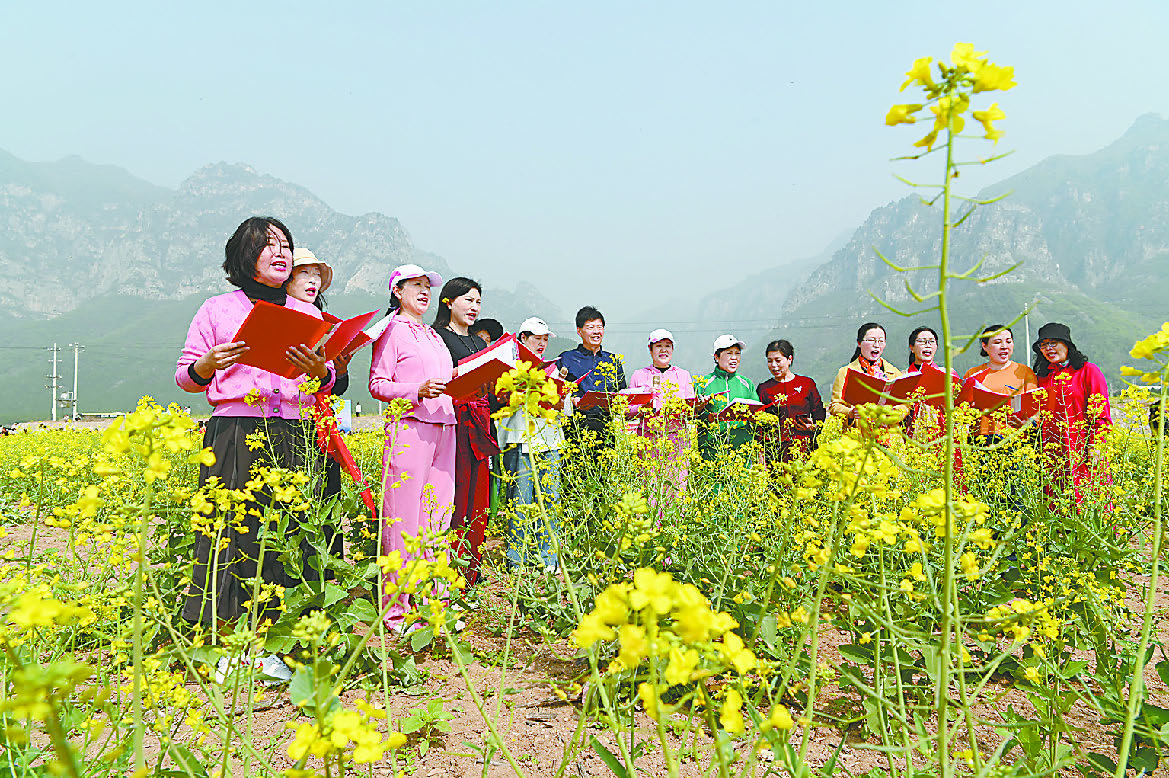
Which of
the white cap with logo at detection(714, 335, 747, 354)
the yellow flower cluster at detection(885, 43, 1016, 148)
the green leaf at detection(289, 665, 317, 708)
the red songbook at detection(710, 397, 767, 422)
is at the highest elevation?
the yellow flower cluster at detection(885, 43, 1016, 148)

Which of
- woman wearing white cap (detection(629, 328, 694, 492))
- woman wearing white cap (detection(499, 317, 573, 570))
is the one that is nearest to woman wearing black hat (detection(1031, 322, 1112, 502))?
woman wearing white cap (detection(629, 328, 694, 492))

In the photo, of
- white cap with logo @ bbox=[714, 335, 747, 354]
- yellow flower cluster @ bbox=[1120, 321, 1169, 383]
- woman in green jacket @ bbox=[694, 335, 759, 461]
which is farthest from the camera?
white cap with logo @ bbox=[714, 335, 747, 354]

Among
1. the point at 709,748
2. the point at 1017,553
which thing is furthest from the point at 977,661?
the point at 709,748

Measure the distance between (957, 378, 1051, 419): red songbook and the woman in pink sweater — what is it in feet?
13.2

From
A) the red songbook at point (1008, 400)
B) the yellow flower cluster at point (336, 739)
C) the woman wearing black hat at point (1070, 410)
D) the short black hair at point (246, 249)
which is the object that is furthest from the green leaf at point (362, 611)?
the red songbook at point (1008, 400)

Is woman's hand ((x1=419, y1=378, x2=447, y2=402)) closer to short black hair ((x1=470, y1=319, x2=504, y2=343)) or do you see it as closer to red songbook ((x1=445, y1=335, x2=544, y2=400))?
red songbook ((x1=445, y1=335, x2=544, y2=400))

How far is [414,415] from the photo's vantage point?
3.25 m

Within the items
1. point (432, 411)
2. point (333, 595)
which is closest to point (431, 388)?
point (432, 411)

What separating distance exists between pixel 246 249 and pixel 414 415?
109cm

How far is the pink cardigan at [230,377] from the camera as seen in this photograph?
2.66 meters

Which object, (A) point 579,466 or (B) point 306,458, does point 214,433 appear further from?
(A) point 579,466

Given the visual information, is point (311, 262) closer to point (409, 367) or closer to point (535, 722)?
point (409, 367)

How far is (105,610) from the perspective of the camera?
1581mm

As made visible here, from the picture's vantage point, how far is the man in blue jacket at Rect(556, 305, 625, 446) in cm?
468
